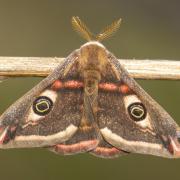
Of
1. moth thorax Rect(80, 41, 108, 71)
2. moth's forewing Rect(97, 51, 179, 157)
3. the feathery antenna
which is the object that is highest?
the feathery antenna

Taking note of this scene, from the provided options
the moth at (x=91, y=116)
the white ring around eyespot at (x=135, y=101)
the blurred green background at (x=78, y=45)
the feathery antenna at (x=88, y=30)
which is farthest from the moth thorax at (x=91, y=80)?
the blurred green background at (x=78, y=45)

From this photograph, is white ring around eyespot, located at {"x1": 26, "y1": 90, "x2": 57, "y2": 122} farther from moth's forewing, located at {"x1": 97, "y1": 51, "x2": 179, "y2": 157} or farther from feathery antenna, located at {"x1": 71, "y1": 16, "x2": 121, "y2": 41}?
feathery antenna, located at {"x1": 71, "y1": 16, "x2": 121, "y2": 41}

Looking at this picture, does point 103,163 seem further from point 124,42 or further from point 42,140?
point 42,140

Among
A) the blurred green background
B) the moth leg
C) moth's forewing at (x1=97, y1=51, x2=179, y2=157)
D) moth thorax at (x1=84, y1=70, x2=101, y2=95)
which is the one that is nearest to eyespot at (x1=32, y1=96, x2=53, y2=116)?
moth thorax at (x1=84, y1=70, x2=101, y2=95)

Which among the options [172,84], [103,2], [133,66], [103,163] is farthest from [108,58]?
A: [103,2]

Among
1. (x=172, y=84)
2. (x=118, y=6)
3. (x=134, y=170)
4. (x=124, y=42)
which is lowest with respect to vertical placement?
(x=134, y=170)

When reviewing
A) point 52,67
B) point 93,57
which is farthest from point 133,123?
point 52,67
